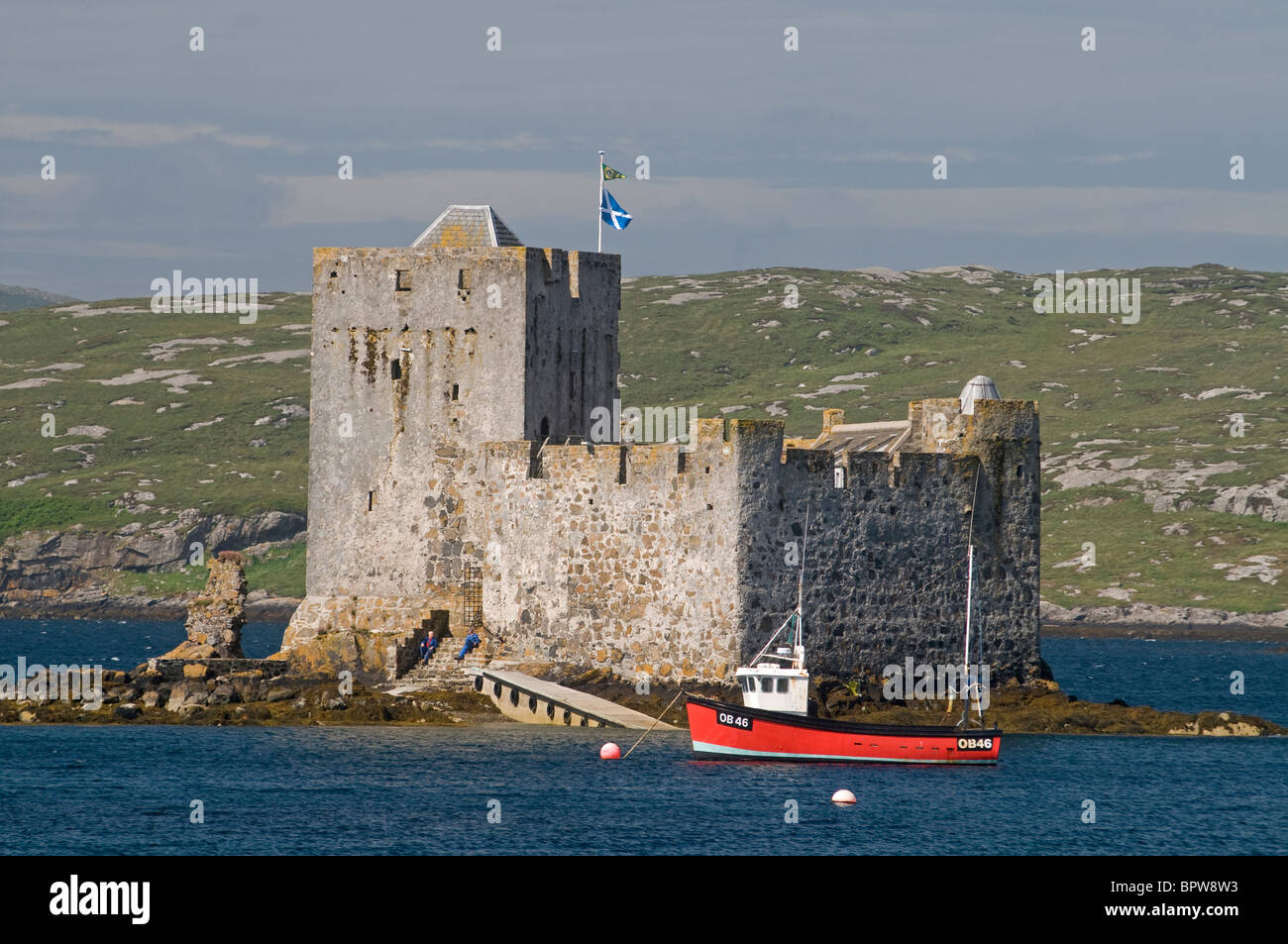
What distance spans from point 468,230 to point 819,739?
54.0ft

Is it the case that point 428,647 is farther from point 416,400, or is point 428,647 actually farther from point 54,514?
point 54,514

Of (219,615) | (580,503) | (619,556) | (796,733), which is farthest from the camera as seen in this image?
(219,615)

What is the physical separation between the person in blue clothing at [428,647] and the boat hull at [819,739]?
28.5ft

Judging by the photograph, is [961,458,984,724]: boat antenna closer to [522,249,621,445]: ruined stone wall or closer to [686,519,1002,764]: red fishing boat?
[686,519,1002,764]: red fishing boat

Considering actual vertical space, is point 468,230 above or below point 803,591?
above

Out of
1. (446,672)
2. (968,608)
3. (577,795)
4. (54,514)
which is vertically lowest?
(577,795)

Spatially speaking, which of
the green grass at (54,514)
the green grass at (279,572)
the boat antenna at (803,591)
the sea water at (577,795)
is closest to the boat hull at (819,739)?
the sea water at (577,795)

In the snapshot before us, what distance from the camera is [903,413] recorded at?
157 meters

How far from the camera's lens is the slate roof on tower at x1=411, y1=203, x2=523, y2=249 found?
2045 inches

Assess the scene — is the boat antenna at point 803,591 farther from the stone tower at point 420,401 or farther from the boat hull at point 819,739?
the stone tower at point 420,401

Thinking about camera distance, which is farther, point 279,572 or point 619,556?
point 279,572

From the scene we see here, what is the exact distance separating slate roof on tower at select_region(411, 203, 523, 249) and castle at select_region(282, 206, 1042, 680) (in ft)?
0.24

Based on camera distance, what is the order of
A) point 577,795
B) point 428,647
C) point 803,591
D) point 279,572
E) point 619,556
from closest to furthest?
point 577,795 → point 803,591 → point 619,556 → point 428,647 → point 279,572

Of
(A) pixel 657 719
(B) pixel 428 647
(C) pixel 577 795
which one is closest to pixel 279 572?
(B) pixel 428 647
